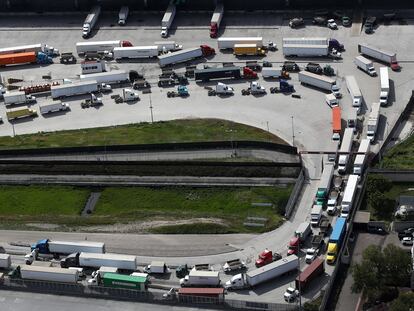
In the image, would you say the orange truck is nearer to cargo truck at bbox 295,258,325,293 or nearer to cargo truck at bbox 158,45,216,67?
cargo truck at bbox 295,258,325,293

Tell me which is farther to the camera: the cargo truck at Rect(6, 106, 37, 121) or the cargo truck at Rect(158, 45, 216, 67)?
the cargo truck at Rect(158, 45, 216, 67)

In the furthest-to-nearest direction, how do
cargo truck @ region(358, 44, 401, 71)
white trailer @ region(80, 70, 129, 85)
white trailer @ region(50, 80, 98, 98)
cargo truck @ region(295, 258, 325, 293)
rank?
1. white trailer @ region(80, 70, 129, 85)
2. white trailer @ region(50, 80, 98, 98)
3. cargo truck @ region(358, 44, 401, 71)
4. cargo truck @ region(295, 258, 325, 293)

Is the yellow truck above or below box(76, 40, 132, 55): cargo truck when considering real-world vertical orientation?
above

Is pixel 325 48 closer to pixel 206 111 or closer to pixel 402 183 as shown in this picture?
pixel 206 111

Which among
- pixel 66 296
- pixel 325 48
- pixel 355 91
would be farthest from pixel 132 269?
pixel 325 48

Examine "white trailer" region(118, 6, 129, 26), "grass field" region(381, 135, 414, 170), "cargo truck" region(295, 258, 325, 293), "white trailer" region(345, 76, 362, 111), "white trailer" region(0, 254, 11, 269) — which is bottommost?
"white trailer" region(0, 254, 11, 269)

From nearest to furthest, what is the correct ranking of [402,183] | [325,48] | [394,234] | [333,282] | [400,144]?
[333,282], [394,234], [402,183], [400,144], [325,48]

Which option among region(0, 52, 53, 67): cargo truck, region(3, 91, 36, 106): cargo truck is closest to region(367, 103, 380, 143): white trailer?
region(3, 91, 36, 106): cargo truck
